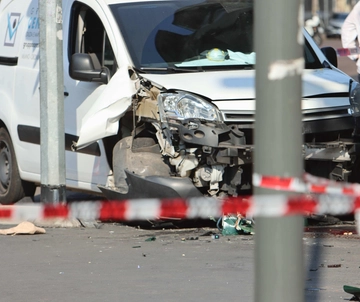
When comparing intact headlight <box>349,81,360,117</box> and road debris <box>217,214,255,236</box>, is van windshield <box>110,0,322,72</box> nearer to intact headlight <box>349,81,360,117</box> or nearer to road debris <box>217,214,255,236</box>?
intact headlight <box>349,81,360,117</box>

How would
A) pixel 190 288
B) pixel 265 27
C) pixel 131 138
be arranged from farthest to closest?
pixel 131 138 → pixel 190 288 → pixel 265 27

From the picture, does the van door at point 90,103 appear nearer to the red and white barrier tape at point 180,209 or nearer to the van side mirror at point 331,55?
the van side mirror at point 331,55

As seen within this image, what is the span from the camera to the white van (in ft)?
22.0

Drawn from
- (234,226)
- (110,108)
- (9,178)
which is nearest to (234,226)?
(234,226)

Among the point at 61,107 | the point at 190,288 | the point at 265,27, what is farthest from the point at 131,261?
the point at 265,27

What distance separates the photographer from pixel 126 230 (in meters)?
7.54

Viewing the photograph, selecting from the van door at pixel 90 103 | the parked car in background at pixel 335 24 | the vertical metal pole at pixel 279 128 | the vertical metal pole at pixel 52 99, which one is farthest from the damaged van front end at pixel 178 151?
the parked car in background at pixel 335 24

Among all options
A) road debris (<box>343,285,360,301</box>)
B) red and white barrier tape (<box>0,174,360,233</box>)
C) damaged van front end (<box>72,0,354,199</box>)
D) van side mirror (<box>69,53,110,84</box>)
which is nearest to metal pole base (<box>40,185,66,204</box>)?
damaged van front end (<box>72,0,354,199</box>)

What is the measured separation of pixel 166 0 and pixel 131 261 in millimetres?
2764

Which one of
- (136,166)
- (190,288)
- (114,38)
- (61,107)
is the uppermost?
(114,38)

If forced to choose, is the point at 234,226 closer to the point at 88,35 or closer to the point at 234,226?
the point at 234,226

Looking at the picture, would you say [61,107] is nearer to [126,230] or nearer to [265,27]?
[126,230]

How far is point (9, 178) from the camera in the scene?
8984 millimetres

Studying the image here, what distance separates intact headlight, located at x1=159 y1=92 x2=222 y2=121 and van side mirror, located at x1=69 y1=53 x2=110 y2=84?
0.85m
